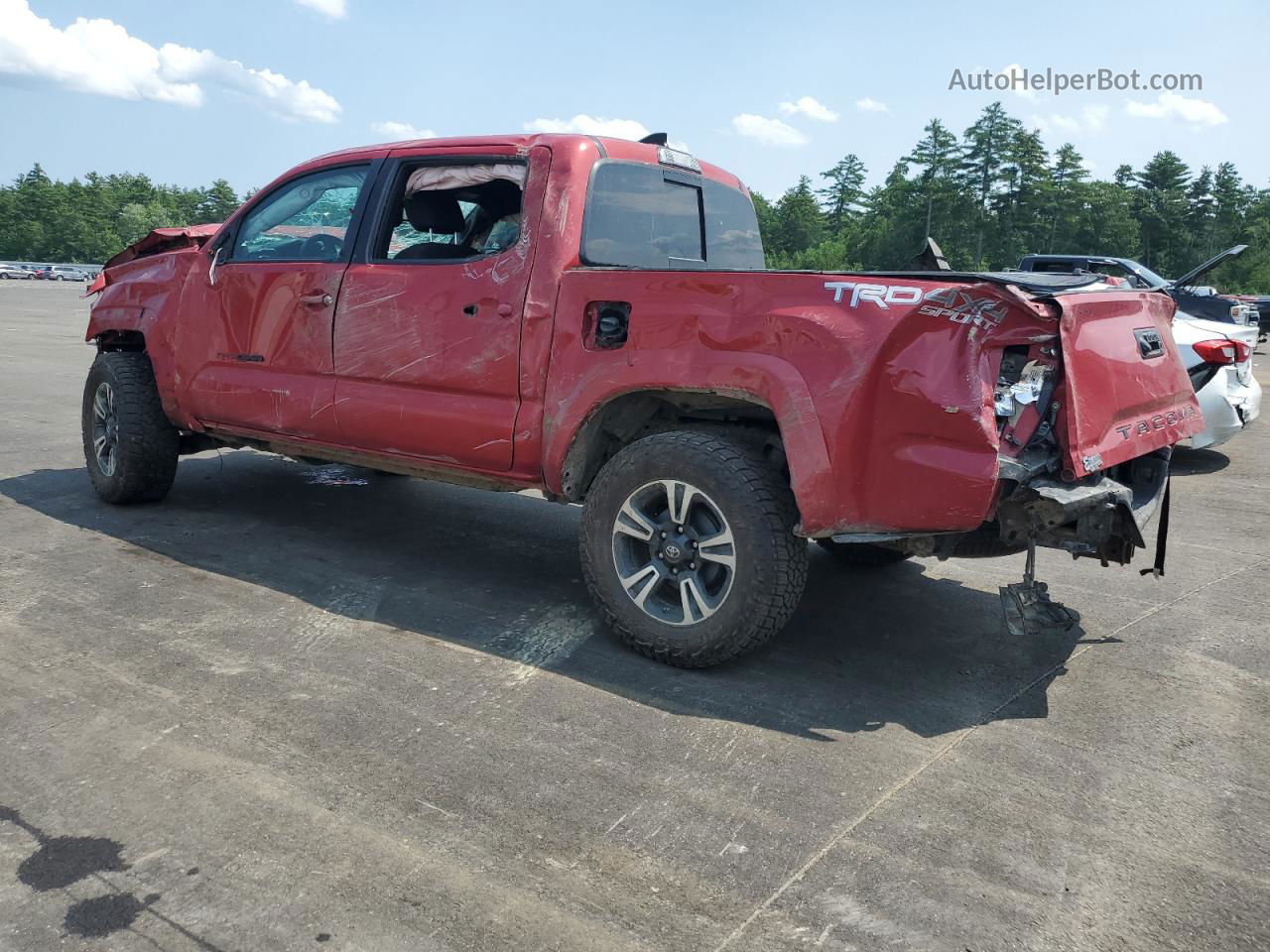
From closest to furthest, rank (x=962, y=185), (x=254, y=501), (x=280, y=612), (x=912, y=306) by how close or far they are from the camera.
Result: (x=912, y=306)
(x=280, y=612)
(x=254, y=501)
(x=962, y=185)

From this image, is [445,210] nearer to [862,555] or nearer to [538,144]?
[538,144]

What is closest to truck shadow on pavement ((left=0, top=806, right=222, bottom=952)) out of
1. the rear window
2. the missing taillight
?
the rear window

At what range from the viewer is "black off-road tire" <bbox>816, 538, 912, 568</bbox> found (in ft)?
16.8

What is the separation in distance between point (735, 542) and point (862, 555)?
1665 millimetres

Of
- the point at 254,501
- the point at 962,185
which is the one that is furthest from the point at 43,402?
the point at 962,185

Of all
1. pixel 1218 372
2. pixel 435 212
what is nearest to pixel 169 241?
pixel 435 212

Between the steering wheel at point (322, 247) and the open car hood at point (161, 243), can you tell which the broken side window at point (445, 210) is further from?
the open car hood at point (161, 243)

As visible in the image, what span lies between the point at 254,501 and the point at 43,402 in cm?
A: 516

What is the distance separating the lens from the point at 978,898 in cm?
254

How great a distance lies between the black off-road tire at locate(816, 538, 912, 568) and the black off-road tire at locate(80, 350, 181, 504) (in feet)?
12.3

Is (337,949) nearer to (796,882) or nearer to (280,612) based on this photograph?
(796,882)

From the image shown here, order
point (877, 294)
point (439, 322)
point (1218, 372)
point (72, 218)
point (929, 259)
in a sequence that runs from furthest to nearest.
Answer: point (72, 218), point (1218, 372), point (929, 259), point (439, 322), point (877, 294)

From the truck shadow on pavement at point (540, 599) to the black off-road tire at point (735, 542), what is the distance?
137 mm

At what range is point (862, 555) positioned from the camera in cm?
523
